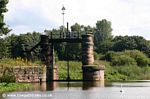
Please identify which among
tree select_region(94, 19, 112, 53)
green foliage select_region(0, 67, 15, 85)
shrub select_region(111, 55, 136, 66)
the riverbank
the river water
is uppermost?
tree select_region(94, 19, 112, 53)

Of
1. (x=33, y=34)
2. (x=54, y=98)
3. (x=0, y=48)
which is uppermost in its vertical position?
(x=33, y=34)

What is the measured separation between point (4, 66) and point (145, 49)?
63.0 m

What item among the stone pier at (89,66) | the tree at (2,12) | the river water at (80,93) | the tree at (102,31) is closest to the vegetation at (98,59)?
the tree at (2,12)

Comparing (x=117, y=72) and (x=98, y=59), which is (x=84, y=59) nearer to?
(x=117, y=72)

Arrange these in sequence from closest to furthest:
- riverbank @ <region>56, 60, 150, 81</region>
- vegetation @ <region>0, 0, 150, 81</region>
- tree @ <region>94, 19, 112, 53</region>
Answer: vegetation @ <region>0, 0, 150, 81</region>
riverbank @ <region>56, 60, 150, 81</region>
tree @ <region>94, 19, 112, 53</region>

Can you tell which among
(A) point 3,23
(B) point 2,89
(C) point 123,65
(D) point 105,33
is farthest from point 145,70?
(D) point 105,33

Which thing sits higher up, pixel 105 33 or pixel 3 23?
pixel 105 33

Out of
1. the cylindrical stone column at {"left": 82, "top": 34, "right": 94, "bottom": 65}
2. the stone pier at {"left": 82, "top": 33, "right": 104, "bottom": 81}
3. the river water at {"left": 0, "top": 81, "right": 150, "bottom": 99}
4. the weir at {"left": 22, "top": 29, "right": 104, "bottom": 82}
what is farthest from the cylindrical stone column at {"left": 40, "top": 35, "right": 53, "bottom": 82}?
the river water at {"left": 0, "top": 81, "right": 150, "bottom": 99}

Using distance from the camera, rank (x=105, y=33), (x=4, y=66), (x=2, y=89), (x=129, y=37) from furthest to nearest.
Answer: (x=105, y=33) < (x=129, y=37) < (x=4, y=66) < (x=2, y=89)

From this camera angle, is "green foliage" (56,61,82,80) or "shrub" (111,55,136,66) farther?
"shrub" (111,55,136,66)

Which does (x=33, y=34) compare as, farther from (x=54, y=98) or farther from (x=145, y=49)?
(x=54, y=98)

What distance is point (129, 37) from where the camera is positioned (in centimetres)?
12394

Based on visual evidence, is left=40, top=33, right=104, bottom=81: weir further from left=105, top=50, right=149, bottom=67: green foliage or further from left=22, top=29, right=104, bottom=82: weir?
left=105, top=50, right=149, bottom=67: green foliage

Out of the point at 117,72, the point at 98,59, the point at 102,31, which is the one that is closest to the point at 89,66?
the point at 117,72
